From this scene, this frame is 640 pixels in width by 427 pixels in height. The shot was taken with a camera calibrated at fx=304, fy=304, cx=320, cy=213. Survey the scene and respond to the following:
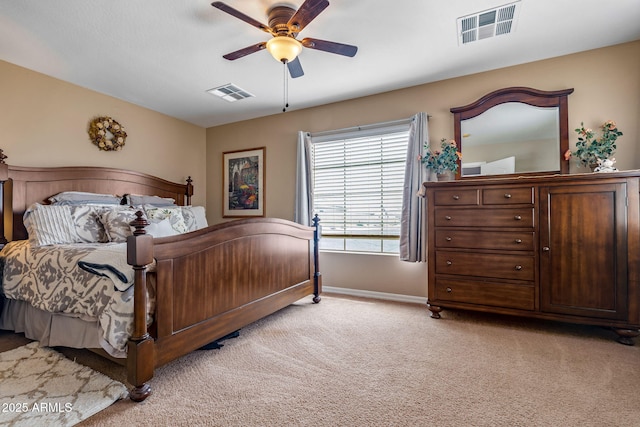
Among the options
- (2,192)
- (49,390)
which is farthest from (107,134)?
(49,390)

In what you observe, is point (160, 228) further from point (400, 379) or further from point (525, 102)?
point (525, 102)

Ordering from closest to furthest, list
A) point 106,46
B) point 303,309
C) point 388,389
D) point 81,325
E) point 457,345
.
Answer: point 388,389
point 81,325
point 457,345
point 106,46
point 303,309

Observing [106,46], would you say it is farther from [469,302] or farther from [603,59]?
[603,59]

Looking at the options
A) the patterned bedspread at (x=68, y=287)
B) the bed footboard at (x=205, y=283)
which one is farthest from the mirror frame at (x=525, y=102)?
the patterned bedspread at (x=68, y=287)

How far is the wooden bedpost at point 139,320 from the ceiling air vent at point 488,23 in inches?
104

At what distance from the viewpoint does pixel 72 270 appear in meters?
1.97

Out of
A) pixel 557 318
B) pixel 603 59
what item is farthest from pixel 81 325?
pixel 603 59

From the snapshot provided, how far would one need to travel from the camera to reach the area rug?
1.49m

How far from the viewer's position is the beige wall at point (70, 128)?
9.53 feet

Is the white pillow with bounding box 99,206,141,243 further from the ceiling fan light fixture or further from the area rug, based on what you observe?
the ceiling fan light fixture

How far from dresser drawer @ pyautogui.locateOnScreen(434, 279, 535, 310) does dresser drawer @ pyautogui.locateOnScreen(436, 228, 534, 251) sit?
0.32 metres

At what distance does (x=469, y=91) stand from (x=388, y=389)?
3.00 metres

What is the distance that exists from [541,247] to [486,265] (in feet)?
1.43

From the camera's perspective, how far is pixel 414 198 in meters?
3.36
